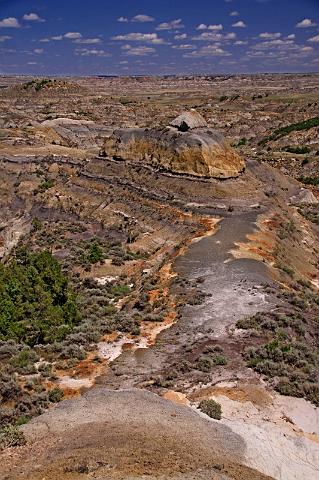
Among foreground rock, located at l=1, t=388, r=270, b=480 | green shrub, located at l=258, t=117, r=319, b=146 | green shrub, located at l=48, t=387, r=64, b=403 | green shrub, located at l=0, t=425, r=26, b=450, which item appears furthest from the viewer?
green shrub, located at l=258, t=117, r=319, b=146

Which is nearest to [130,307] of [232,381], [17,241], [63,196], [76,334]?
[76,334]

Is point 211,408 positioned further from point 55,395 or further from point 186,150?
point 186,150

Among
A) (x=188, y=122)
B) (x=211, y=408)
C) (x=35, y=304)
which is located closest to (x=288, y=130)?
(x=188, y=122)

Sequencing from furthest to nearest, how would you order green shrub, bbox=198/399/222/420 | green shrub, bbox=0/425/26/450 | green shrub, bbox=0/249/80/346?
green shrub, bbox=0/249/80/346
green shrub, bbox=198/399/222/420
green shrub, bbox=0/425/26/450

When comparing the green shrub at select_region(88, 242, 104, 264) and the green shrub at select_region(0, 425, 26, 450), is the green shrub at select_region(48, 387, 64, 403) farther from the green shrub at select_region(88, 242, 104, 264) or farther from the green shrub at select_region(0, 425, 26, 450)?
the green shrub at select_region(88, 242, 104, 264)

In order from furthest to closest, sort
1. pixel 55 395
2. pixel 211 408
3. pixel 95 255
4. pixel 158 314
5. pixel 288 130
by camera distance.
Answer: pixel 288 130
pixel 95 255
pixel 158 314
pixel 55 395
pixel 211 408

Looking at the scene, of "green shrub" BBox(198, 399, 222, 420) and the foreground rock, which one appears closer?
the foreground rock

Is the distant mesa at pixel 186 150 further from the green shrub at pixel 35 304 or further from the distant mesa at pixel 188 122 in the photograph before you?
the green shrub at pixel 35 304

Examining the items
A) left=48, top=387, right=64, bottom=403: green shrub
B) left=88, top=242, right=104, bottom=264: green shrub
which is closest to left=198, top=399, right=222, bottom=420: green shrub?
left=48, top=387, right=64, bottom=403: green shrub
